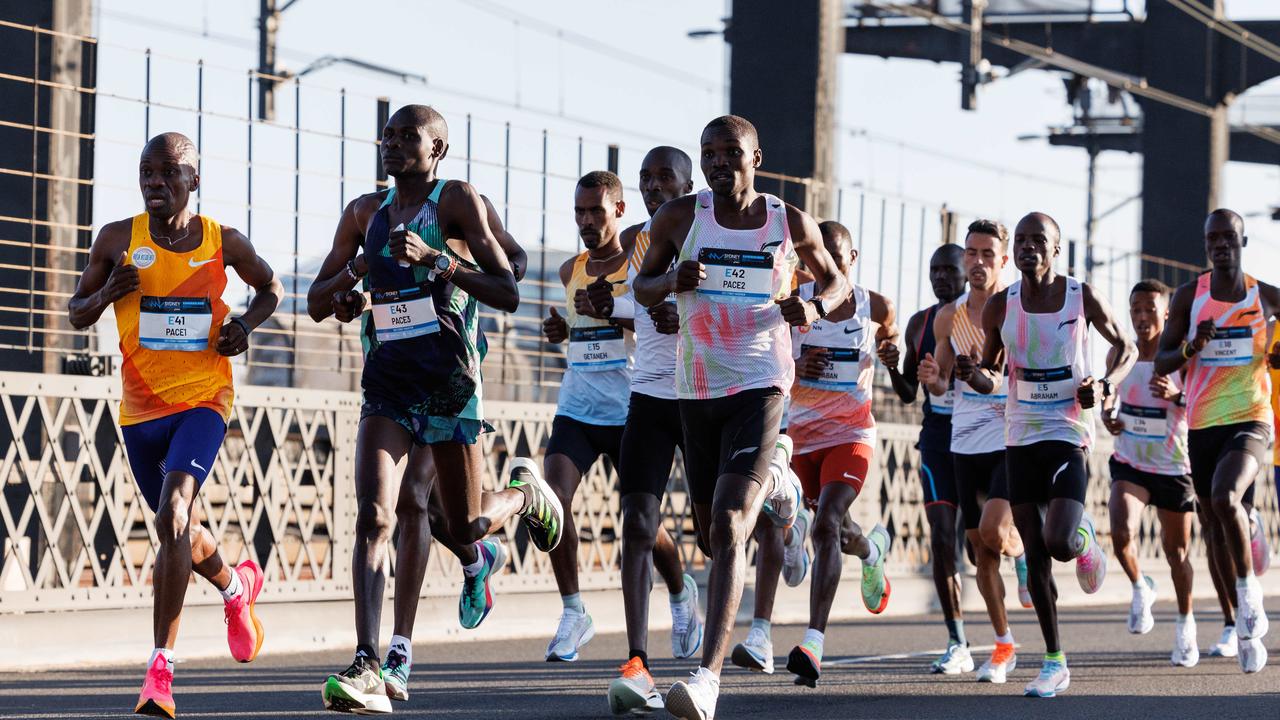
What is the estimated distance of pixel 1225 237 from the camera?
33.4 feet

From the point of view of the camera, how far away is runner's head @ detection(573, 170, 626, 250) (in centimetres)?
944

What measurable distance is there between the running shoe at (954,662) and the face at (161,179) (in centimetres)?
465

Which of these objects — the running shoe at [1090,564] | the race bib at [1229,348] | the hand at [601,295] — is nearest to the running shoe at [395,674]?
the hand at [601,295]

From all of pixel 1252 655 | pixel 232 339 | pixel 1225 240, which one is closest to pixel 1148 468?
pixel 1225 240

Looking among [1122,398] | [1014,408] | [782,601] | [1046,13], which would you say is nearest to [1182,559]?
[1122,398]

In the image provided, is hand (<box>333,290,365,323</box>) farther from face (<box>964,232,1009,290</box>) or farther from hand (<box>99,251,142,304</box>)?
face (<box>964,232,1009,290</box>)

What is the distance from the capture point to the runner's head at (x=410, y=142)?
709cm

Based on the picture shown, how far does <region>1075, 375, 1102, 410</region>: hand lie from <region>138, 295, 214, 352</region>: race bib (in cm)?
392

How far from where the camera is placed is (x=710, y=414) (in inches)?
288


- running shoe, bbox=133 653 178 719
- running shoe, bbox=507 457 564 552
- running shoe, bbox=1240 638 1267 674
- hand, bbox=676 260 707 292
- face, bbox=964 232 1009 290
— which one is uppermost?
face, bbox=964 232 1009 290

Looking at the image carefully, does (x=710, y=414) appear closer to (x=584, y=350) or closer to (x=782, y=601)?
(x=584, y=350)

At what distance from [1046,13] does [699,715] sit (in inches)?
882

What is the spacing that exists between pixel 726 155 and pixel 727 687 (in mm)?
2767

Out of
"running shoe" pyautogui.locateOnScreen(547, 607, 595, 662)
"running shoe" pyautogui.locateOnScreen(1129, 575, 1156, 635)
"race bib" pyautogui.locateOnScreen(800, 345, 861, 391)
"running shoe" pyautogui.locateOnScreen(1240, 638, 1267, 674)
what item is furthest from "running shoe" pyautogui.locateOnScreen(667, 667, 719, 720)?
"running shoe" pyautogui.locateOnScreen(1129, 575, 1156, 635)
